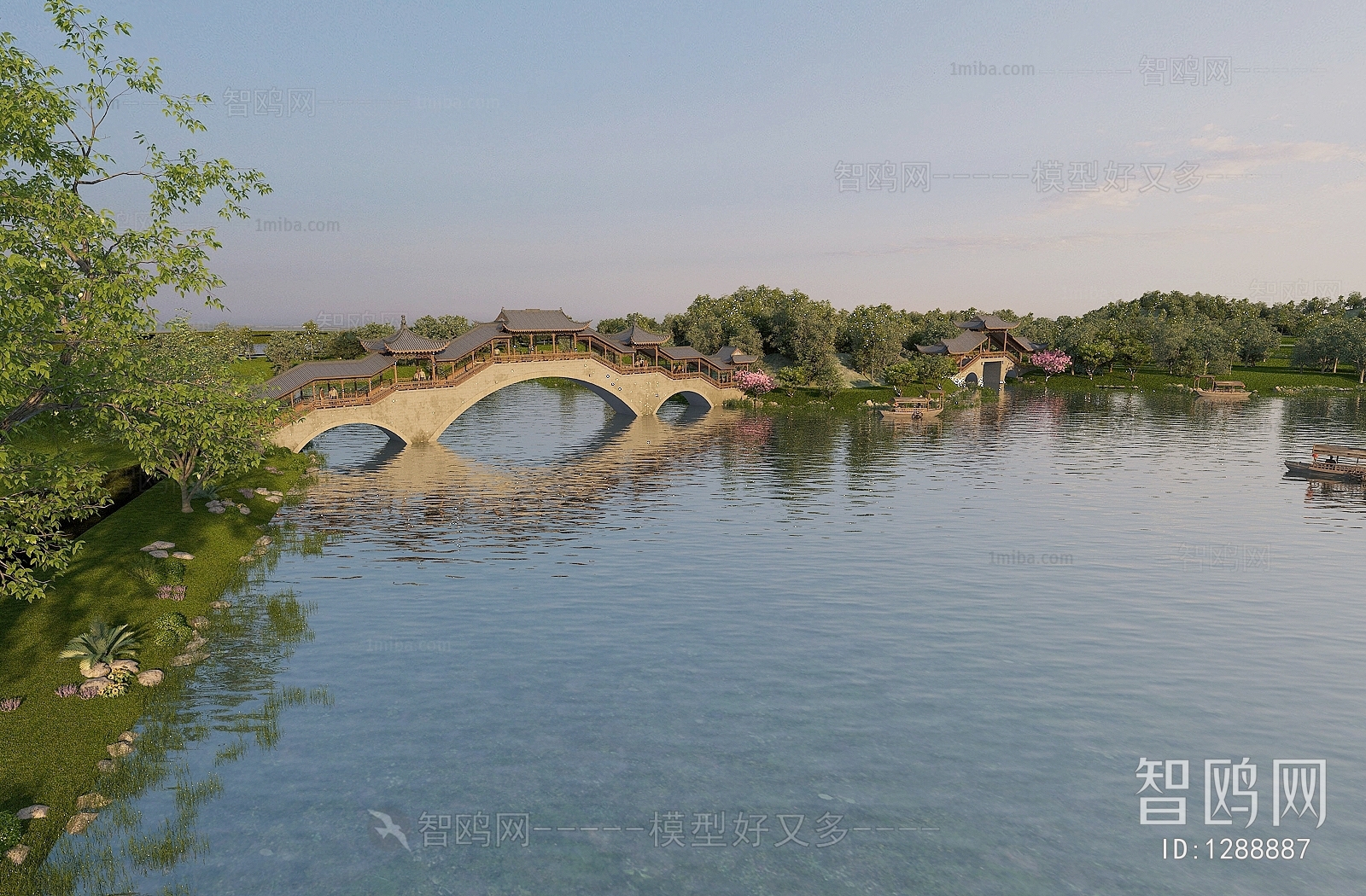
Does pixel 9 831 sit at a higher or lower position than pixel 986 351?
lower

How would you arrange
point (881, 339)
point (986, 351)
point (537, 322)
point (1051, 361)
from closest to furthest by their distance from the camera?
point (537, 322) < point (881, 339) < point (986, 351) < point (1051, 361)

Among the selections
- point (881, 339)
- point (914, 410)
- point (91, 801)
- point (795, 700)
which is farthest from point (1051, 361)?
point (91, 801)

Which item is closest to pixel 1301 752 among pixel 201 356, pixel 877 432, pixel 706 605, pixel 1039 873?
pixel 1039 873

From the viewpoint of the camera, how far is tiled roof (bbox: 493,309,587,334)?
77.6 m

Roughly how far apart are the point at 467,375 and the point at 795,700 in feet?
188

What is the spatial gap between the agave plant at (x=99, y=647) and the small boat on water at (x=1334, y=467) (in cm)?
6718

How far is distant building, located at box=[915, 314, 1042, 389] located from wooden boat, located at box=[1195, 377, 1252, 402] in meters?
26.8

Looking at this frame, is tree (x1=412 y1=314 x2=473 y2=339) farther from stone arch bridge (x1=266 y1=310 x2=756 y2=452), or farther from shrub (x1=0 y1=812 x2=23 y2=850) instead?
shrub (x1=0 y1=812 x2=23 y2=850)

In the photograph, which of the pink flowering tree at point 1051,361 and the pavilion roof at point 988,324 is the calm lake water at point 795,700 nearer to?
the pavilion roof at point 988,324

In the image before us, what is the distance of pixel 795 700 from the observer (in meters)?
22.5

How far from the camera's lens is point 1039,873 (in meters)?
15.3

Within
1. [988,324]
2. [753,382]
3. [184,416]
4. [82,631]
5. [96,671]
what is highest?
[988,324]

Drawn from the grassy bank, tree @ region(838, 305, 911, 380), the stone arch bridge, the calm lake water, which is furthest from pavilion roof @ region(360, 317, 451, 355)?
tree @ region(838, 305, 911, 380)

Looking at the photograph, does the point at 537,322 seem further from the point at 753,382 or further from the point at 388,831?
the point at 388,831
